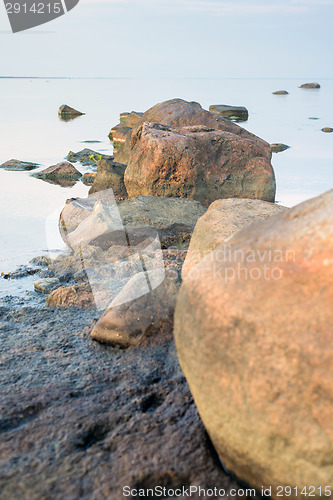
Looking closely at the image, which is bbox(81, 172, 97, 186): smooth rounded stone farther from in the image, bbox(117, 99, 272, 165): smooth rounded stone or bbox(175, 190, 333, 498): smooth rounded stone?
bbox(175, 190, 333, 498): smooth rounded stone

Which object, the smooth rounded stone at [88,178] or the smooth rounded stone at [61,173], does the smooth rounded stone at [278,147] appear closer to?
the smooth rounded stone at [88,178]

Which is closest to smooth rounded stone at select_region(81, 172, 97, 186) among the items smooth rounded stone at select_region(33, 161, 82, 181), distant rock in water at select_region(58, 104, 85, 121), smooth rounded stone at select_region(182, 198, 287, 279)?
smooth rounded stone at select_region(33, 161, 82, 181)

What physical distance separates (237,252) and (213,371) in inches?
20.6

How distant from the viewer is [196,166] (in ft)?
22.9

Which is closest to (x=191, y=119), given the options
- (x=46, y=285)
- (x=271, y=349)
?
(x=46, y=285)

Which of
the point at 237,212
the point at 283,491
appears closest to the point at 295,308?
the point at 283,491

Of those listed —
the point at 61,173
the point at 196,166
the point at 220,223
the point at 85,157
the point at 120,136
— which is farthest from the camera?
the point at 120,136

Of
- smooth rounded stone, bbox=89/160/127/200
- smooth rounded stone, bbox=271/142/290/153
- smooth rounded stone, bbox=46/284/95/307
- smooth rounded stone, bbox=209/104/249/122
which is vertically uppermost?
smooth rounded stone, bbox=46/284/95/307

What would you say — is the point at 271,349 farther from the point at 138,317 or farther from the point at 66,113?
the point at 66,113

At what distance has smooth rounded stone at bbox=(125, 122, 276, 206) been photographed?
268 inches

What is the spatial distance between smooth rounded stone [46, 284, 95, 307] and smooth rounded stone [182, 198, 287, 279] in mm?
975

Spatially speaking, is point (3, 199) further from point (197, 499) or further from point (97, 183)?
point (197, 499)

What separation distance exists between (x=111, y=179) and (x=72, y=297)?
4026mm

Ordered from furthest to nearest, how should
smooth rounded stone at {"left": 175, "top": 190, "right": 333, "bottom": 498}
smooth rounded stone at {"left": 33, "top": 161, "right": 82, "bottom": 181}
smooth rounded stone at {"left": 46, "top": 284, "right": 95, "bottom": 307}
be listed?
1. smooth rounded stone at {"left": 33, "top": 161, "right": 82, "bottom": 181}
2. smooth rounded stone at {"left": 46, "top": 284, "right": 95, "bottom": 307}
3. smooth rounded stone at {"left": 175, "top": 190, "right": 333, "bottom": 498}
